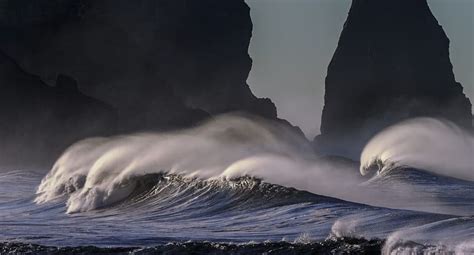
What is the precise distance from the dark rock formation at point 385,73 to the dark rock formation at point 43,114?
4331cm

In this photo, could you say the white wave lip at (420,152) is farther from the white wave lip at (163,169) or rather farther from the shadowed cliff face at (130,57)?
the shadowed cliff face at (130,57)

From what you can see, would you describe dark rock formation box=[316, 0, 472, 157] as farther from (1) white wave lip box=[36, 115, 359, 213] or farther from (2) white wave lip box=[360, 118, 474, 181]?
(1) white wave lip box=[36, 115, 359, 213]

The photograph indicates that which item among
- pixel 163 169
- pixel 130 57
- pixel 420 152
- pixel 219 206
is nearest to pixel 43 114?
pixel 130 57

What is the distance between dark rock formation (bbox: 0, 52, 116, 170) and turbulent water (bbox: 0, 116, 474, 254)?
4367 centimetres

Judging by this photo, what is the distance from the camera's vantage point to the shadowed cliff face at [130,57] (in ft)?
311

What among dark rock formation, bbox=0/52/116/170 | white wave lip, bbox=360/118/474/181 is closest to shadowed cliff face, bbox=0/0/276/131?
dark rock formation, bbox=0/52/116/170

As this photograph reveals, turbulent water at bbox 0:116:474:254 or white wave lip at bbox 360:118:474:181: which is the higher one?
white wave lip at bbox 360:118:474:181

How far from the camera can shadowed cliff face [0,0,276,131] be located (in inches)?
3735

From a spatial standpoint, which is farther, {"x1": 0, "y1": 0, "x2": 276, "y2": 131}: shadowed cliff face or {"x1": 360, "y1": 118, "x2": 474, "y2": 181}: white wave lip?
{"x1": 0, "y1": 0, "x2": 276, "y2": 131}: shadowed cliff face

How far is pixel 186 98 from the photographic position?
10569 cm

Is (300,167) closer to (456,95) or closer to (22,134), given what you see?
(22,134)

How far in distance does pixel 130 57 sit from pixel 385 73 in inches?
2122

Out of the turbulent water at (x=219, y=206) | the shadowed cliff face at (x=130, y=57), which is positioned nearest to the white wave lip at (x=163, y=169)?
the turbulent water at (x=219, y=206)

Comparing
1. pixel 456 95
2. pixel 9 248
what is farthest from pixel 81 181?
pixel 456 95
